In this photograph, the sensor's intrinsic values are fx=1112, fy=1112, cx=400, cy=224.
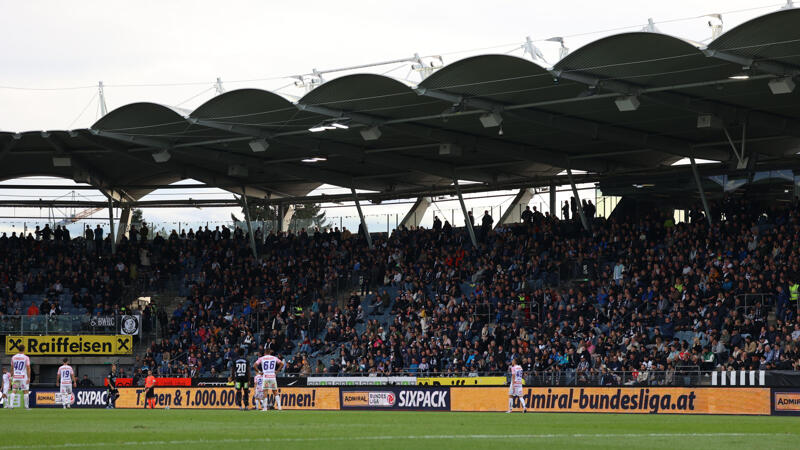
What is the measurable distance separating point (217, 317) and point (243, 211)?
952 centimetres

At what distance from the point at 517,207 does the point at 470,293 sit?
6.98 m

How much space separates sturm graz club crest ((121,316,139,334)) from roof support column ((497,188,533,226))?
17717 mm

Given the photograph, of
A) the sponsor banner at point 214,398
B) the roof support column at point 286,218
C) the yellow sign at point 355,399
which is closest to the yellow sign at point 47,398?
the sponsor banner at point 214,398

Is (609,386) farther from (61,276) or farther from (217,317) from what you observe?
(61,276)

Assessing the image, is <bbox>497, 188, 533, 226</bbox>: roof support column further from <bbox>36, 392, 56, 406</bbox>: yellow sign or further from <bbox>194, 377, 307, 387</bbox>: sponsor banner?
<bbox>36, 392, 56, 406</bbox>: yellow sign

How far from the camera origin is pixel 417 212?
57.1m

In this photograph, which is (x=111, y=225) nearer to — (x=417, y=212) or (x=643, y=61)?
(x=417, y=212)

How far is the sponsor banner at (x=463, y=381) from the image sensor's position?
126 ft

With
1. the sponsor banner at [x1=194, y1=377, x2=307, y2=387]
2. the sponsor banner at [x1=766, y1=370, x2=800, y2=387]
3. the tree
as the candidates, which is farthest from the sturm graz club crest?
the sponsor banner at [x1=766, y1=370, x2=800, y2=387]

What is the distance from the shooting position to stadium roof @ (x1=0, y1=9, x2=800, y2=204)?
33000mm

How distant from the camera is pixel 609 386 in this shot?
3331cm

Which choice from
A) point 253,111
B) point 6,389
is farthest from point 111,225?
point 253,111

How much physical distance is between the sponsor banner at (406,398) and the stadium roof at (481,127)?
9.50 metres

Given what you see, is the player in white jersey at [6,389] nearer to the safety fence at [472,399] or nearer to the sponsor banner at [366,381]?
the safety fence at [472,399]
